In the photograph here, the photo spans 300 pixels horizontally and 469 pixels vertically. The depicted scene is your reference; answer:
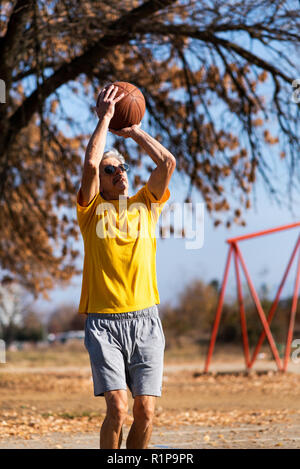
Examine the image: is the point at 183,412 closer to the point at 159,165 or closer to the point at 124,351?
the point at 124,351

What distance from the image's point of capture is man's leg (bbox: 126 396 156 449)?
349cm

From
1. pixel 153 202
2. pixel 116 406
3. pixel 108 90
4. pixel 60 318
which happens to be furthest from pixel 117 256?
pixel 60 318

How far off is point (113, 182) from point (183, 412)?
16.2ft

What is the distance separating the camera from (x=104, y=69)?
10773 mm

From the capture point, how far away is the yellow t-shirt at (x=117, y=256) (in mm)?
3553

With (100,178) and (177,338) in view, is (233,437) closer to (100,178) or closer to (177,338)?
(100,178)

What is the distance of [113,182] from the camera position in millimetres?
3820

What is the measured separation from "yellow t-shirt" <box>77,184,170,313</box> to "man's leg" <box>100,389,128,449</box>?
0.46 meters

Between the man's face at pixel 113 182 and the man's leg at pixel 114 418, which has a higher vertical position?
the man's face at pixel 113 182

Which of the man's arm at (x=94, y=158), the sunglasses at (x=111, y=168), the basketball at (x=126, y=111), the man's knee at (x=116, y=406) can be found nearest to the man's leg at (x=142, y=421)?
the man's knee at (x=116, y=406)

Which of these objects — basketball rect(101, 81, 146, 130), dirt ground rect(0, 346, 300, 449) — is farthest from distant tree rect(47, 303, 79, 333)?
basketball rect(101, 81, 146, 130)

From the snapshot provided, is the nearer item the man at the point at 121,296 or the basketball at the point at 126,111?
the man at the point at 121,296

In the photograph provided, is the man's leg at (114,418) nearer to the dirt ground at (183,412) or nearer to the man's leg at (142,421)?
the man's leg at (142,421)

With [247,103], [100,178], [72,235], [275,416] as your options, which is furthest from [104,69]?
[100,178]
